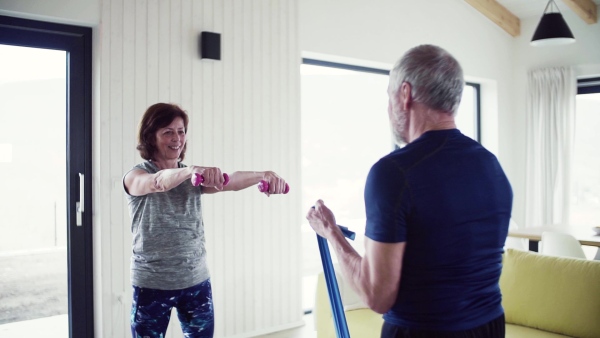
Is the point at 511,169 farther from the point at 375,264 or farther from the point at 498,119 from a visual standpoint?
the point at 375,264

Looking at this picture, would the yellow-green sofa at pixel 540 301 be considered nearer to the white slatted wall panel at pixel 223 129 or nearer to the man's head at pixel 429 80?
the white slatted wall panel at pixel 223 129

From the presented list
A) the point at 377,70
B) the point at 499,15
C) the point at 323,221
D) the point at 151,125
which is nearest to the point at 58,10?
the point at 151,125

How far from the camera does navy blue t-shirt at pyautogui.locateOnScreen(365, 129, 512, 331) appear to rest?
1.11 metres

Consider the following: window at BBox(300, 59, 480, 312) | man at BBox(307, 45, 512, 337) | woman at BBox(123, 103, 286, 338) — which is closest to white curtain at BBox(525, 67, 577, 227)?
window at BBox(300, 59, 480, 312)

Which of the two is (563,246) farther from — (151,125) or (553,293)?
(151,125)

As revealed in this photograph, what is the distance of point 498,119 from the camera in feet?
20.0

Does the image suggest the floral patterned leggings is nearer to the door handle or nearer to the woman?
the woman

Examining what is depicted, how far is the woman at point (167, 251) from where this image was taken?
1.95 metres

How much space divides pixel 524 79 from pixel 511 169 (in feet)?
3.50

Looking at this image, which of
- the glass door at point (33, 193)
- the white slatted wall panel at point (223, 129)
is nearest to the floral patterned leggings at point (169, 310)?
the white slatted wall panel at point (223, 129)

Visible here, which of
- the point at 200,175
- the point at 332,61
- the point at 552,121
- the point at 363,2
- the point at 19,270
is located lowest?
the point at 19,270

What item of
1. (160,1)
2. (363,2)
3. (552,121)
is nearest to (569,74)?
(552,121)

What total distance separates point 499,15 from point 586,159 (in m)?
1.88

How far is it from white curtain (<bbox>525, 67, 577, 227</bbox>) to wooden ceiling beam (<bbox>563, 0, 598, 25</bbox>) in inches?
21.7
